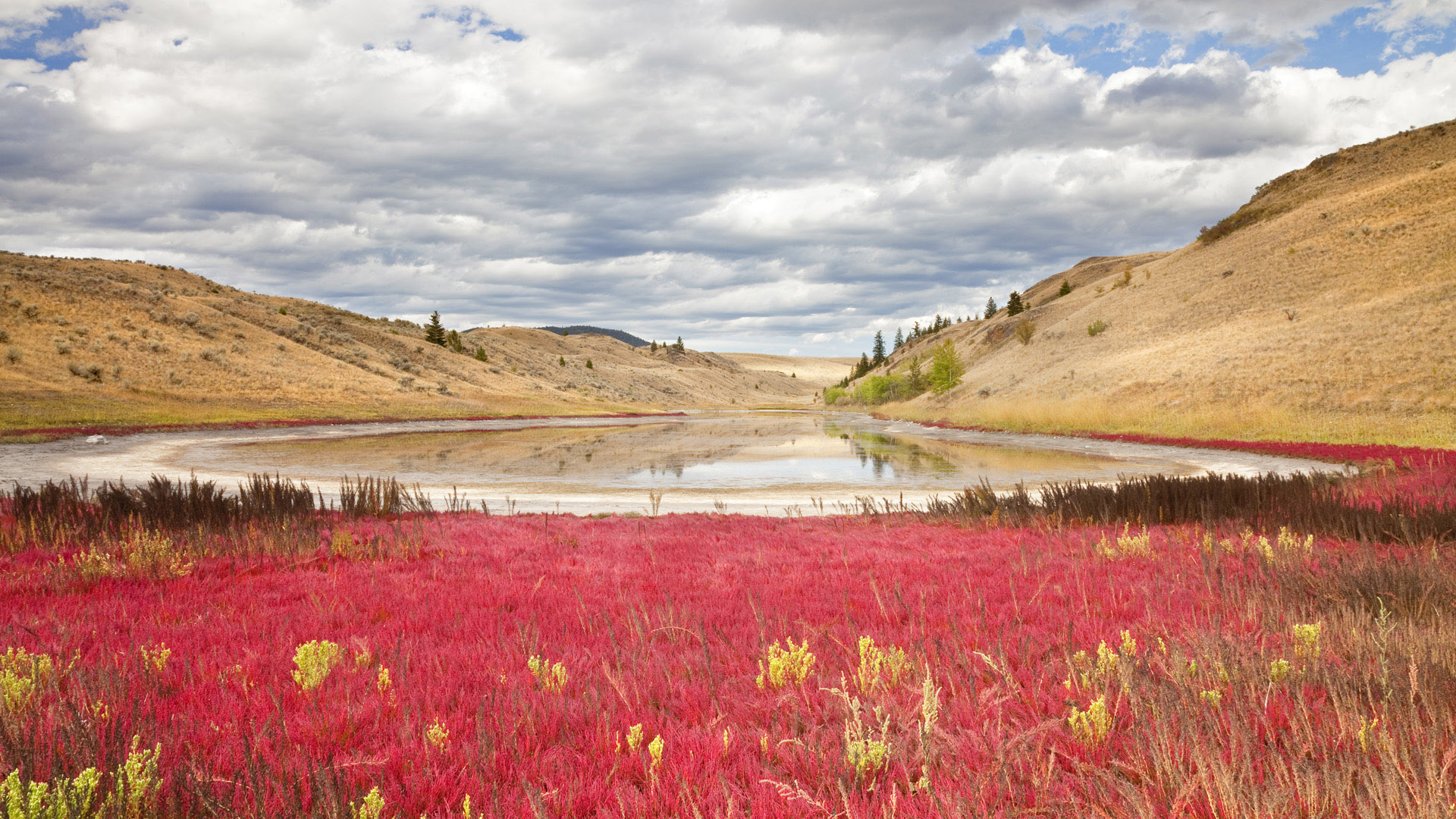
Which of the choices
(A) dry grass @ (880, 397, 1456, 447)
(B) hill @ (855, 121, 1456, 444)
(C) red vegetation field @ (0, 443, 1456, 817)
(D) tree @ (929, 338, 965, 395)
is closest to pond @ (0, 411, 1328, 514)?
(A) dry grass @ (880, 397, 1456, 447)

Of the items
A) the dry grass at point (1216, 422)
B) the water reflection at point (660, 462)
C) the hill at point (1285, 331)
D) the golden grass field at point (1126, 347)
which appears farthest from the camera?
the golden grass field at point (1126, 347)

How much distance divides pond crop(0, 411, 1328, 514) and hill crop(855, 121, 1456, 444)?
9494 mm

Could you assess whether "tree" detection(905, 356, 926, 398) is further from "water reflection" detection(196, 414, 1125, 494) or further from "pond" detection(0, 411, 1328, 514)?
"water reflection" detection(196, 414, 1125, 494)

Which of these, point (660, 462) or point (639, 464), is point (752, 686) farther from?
point (660, 462)

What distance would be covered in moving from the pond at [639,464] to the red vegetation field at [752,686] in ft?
17.8

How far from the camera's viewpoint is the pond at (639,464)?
59.5 ft

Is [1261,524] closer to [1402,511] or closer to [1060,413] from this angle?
[1402,511]

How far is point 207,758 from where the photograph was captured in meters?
3.21

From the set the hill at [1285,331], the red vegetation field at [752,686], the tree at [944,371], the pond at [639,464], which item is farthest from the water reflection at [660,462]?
the tree at [944,371]

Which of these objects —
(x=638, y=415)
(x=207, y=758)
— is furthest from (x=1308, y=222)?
(x=207, y=758)

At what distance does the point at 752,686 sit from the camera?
423 centimetres

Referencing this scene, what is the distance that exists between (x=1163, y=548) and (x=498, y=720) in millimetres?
7687

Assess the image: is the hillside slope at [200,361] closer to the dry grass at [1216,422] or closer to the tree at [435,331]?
the tree at [435,331]

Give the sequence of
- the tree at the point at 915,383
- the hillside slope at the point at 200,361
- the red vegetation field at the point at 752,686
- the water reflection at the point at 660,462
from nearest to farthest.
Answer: the red vegetation field at the point at 752,686 < the water reflection at the point at 660,462 < the hillside slope at the point at 200,361 < the tree at the point at 915,383
